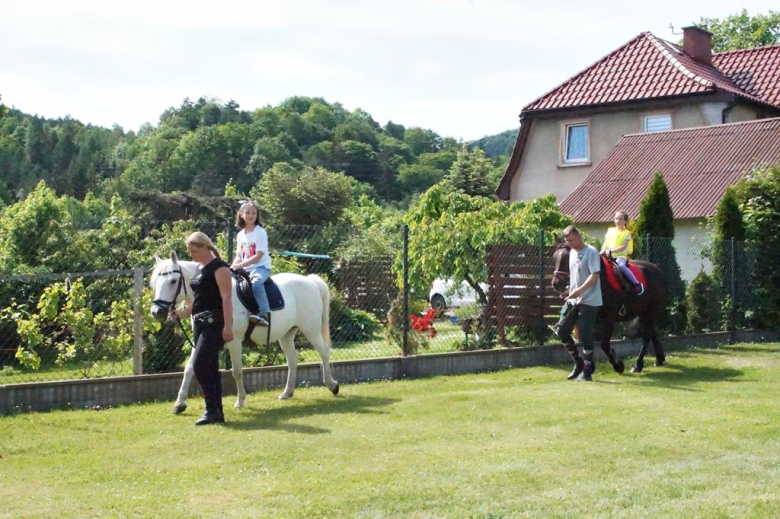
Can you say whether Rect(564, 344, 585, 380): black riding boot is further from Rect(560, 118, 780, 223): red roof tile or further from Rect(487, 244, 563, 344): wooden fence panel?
Rect(560, 118, 780, 223): red roof tile

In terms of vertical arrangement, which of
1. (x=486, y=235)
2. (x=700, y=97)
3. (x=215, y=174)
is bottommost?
(x=486, y=235)

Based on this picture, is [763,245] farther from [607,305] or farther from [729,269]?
[607,305]

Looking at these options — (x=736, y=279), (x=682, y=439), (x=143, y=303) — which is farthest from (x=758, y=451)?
(x=736, y=279)

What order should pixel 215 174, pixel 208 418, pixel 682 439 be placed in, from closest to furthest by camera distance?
pixel 682 439 < pixel 208 418 < pixel 215 174

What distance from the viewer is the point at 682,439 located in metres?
9.28

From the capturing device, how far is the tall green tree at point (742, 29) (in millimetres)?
62719

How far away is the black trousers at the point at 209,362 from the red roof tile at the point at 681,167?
20289 millimetres

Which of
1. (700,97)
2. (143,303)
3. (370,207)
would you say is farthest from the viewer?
(370,207)

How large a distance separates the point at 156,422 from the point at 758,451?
5806mm

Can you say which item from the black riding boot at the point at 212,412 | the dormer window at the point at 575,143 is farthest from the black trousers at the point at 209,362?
the dormer window at the point at 575,143

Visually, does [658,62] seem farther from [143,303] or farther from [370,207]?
[370,207]

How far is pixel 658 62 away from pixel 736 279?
54.9 ft

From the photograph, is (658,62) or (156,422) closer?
(156,422)

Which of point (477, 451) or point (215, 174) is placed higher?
point (215, 174)
